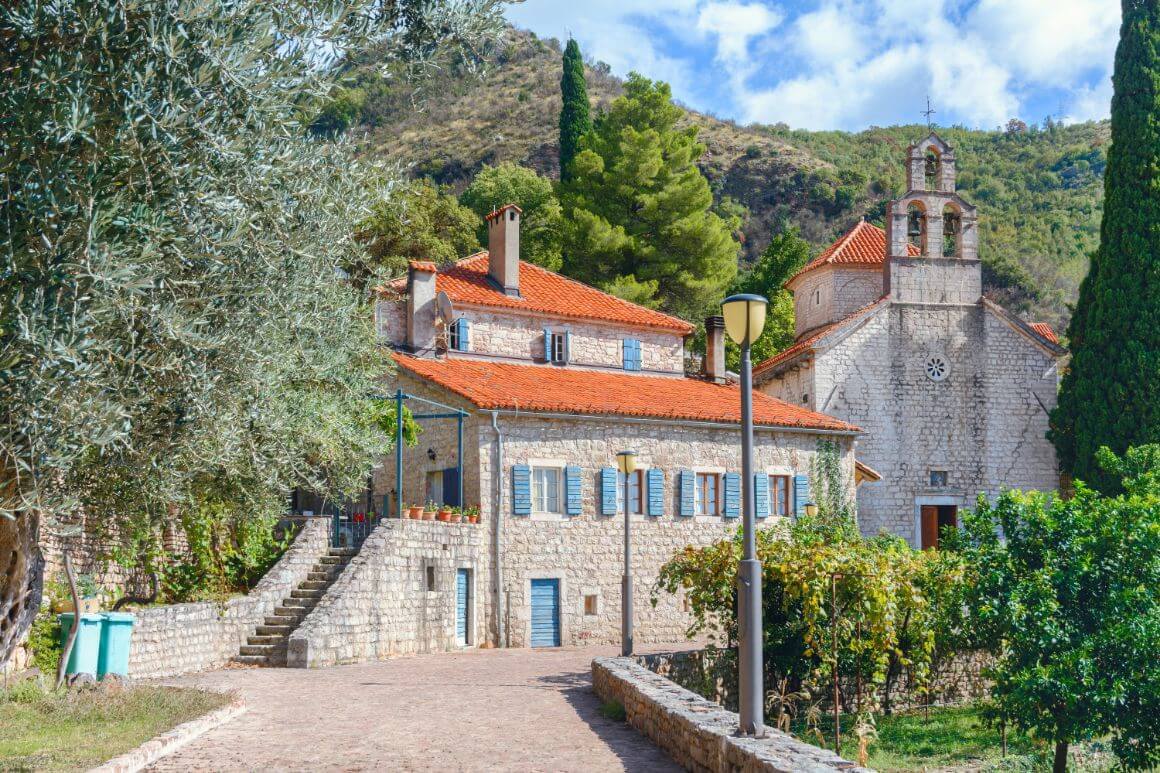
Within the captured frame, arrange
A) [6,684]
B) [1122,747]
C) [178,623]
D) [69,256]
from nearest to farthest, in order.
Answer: [69,256], [6,684], [1122,747], [178,623]

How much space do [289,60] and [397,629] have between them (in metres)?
14.5

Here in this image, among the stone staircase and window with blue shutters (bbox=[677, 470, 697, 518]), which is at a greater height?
window with blue shutters (bbox=[677, 470, 697, 518])

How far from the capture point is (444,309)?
28922 mm

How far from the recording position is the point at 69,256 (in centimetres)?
787

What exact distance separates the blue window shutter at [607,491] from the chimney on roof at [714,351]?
8.03 m

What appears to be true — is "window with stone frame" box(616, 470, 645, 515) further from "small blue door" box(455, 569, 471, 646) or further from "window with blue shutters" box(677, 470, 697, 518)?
"small blue door" box(455, 569, 471, 646)

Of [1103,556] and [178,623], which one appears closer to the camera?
[1103,556]

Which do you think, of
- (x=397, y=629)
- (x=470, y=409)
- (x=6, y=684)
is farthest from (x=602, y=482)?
(x=6, y=684)

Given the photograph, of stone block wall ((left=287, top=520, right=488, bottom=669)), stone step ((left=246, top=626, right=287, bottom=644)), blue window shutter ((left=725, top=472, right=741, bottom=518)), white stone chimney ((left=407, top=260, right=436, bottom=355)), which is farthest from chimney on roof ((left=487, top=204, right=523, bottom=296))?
stone step ((left=246, top=626, right=287, bottom=644))

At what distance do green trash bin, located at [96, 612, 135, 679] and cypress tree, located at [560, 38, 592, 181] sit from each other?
46.4m

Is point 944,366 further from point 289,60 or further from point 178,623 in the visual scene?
point 289,60

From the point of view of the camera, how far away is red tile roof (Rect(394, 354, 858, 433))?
83.8 ft

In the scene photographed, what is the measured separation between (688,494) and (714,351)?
23.9 ft

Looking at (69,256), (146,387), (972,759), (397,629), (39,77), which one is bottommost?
(972,759)
